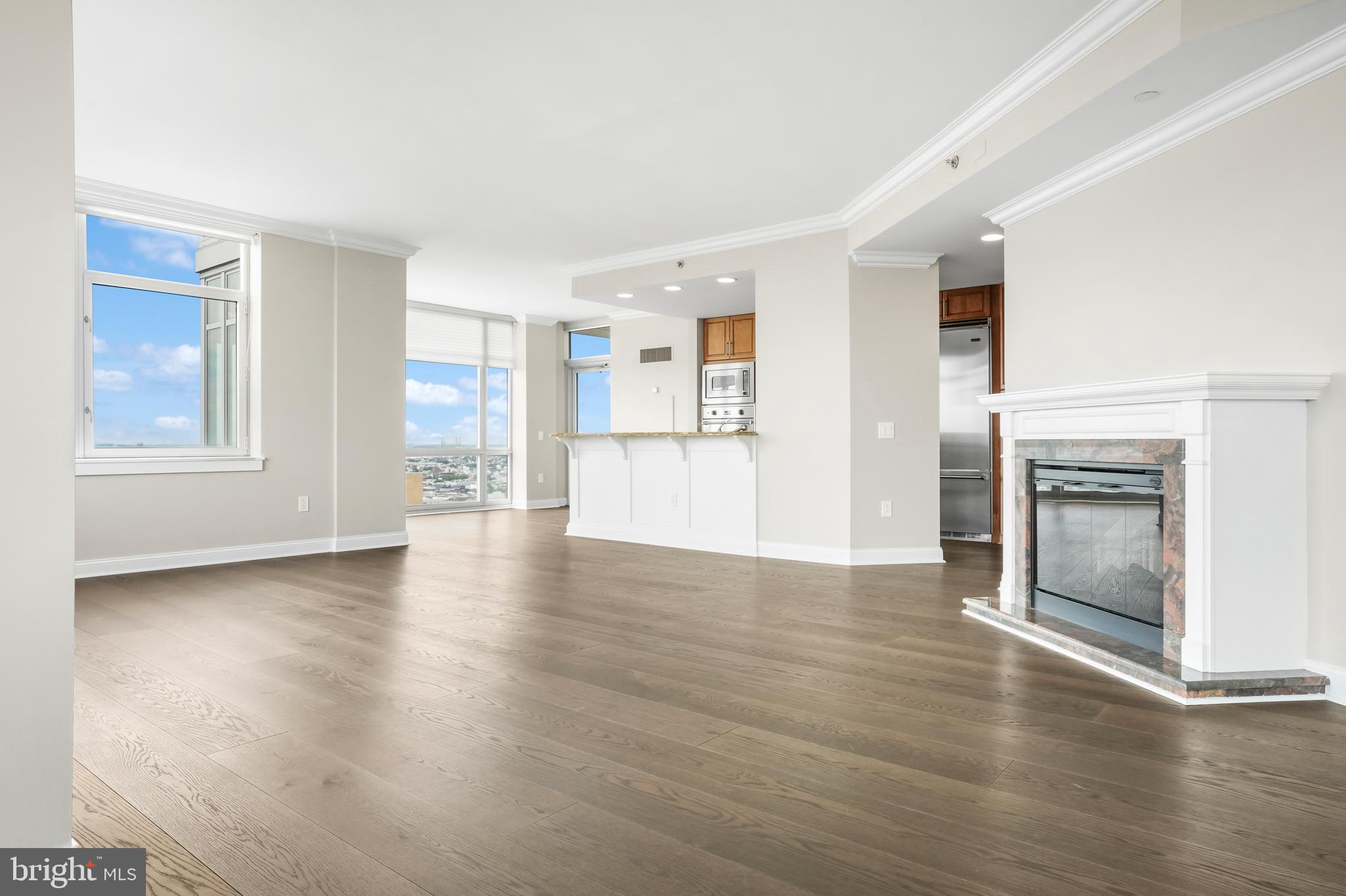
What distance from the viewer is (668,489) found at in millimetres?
6410

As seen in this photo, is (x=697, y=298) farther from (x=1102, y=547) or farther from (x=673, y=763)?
(x=673, y=763)

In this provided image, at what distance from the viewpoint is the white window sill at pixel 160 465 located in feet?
15.9

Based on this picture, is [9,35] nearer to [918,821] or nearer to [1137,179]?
[918,821]

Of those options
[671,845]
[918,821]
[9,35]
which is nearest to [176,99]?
[9,35]

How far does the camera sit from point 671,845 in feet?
5.13

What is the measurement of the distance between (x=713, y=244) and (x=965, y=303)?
2.45 m

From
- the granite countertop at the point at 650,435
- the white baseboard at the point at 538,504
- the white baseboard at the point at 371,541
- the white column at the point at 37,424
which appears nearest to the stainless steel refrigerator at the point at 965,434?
the granite countertop at the point at 650,435

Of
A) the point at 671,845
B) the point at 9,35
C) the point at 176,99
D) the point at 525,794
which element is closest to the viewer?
the point at 9,35

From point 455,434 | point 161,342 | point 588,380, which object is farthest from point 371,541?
point 588,380

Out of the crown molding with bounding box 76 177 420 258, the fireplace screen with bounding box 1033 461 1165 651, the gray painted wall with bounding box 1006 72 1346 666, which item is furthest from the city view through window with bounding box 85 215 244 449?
the gray painted wall with bounding box 1006 72 1346 666

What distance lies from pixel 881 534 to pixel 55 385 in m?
4.96

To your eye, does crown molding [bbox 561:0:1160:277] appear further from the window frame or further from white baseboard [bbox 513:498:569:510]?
white baseboard [bbox 513:498:569:510]

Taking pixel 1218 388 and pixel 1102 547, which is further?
pixel 1102 547

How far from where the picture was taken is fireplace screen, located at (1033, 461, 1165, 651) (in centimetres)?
299
